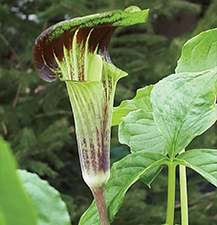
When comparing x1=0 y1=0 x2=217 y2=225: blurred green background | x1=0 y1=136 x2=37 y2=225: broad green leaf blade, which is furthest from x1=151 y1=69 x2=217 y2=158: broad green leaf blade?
x1=0 y1=0 x2=217 y2=225: blurred green background

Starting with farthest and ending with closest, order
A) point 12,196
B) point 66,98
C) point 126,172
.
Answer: point 66,98 < point 126,172 < point 12,196

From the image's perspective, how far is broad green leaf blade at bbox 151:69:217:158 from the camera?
0.17m

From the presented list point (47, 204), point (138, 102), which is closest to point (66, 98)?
point (138, 102)

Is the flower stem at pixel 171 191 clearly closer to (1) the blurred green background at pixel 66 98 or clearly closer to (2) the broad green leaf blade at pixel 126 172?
(2) the broad green leaf blade at pixel 126 172

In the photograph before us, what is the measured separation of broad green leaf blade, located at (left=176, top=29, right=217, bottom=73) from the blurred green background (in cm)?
67

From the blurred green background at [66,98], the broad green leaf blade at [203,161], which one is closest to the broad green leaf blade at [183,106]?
the broad green leaf blade at [203,161]

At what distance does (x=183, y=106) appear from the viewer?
7.0 inches

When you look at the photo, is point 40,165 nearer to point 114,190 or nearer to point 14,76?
point 14,76

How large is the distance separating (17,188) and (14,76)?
894 millimetres

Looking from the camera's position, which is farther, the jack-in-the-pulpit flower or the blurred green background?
the blurred green background

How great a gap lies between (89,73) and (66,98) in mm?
908

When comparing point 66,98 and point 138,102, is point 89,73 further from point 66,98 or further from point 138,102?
point 66,98

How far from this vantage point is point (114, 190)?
17cm

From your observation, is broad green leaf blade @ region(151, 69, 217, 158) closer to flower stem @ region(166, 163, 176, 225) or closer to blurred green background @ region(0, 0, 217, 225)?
flower stem @ region(166, 163, 176, 225)
